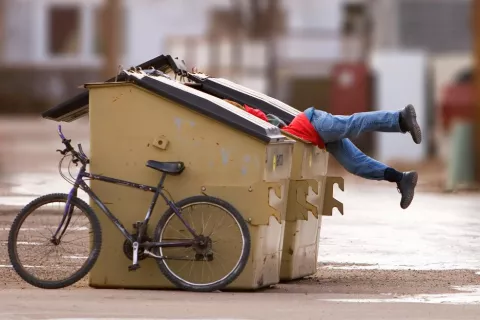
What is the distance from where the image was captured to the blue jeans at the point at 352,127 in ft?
32.9

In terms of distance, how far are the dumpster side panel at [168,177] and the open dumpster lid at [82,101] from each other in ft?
0.75

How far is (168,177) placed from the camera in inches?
381

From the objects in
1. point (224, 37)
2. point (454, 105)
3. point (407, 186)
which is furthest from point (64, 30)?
point (407, 186)

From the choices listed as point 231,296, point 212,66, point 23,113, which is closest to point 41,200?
point 231,296

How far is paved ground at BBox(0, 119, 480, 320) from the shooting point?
28.4 feet

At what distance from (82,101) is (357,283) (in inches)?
91.7


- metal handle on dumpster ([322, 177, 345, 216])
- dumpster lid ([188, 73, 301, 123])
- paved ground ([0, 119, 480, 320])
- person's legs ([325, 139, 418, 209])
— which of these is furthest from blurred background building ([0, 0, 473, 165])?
person's legs ([325, 139, 418, 209])

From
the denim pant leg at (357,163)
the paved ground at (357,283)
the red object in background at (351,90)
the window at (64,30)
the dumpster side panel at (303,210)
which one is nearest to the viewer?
the paved ground at (357,283)

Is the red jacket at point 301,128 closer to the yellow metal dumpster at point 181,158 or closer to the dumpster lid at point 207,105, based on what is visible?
the yellow metal dumpster at point 181,158

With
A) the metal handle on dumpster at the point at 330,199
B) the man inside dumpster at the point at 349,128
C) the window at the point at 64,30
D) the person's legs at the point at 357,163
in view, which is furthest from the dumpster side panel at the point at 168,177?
the window at the point at 64,30

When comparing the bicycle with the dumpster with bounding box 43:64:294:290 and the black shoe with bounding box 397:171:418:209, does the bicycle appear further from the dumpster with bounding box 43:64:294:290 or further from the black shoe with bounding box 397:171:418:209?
the black shoe with bounding box 397:171:418:209

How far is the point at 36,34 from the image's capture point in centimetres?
5447

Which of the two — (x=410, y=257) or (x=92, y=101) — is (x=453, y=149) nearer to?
(x=410, y=257)

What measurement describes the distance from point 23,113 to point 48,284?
4236cm
